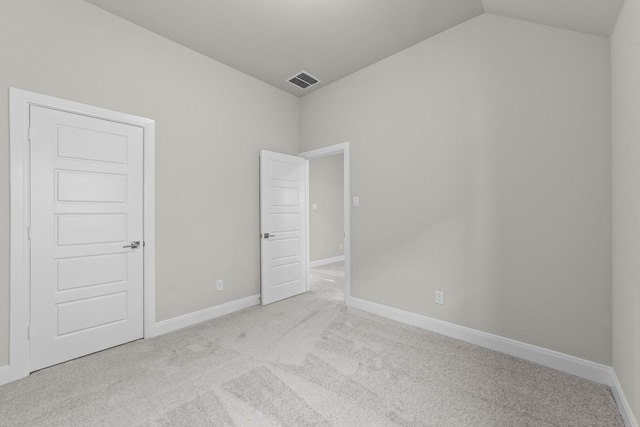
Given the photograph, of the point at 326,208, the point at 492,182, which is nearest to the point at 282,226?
the point at 492,182

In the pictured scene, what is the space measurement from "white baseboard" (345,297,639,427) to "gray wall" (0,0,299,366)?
205cm

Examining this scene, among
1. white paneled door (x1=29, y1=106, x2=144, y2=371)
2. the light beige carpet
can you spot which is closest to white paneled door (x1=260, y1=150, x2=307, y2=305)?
the light beige carpet

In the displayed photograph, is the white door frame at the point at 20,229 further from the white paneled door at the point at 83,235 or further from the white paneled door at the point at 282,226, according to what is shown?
the white paneled door at the point at 282,226

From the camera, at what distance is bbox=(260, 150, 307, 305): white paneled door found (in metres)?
3.64

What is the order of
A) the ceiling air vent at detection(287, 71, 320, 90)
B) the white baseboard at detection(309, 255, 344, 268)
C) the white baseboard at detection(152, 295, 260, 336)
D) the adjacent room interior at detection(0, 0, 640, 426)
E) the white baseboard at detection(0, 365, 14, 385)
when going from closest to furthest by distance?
the adjacent room interior at detection(0, 0, 640, 426) → the white baseboard at detection(0, 365, 14, 385) → the white baseboard at detection(152, 295, 260, 336) → the ceiling air vent at detection(287, 71, 320, 90) → the white baseboard at detection(309, 255, 344, 268)

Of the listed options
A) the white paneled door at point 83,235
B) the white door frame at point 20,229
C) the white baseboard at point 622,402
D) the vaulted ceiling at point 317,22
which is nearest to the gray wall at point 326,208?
the vaulted ceiling at point 317,22

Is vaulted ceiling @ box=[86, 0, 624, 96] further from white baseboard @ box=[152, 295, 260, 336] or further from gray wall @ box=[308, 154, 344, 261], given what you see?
gray wall @ box=[308, 154, 344, 261]

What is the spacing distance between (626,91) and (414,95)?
1678mm

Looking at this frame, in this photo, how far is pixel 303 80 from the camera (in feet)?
12.1

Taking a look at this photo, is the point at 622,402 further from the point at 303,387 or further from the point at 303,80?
the point at 303,80

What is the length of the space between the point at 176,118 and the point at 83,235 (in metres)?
1.44

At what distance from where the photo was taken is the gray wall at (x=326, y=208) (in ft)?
20.1

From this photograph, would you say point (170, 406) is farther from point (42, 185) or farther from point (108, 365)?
point (42, 185)

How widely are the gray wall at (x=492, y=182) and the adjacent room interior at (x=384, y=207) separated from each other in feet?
0.05
